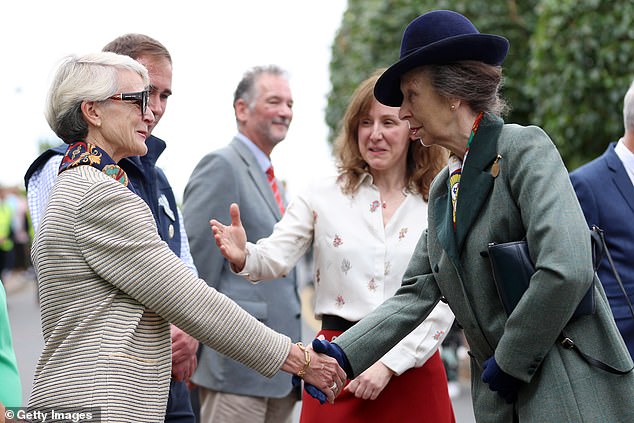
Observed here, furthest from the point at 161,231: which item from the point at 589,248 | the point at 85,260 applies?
the point at 589,248

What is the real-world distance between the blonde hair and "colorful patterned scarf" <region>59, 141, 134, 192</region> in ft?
4.45

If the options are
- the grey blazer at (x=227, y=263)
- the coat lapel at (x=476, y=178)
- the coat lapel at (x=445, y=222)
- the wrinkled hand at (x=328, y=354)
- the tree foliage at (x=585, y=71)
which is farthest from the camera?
the tree foliage at (x=585, y=71)

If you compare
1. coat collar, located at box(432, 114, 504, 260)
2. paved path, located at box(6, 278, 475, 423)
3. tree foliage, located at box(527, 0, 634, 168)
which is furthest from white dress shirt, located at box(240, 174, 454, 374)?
tree foliage, located at box(527, 0, 634, 168)

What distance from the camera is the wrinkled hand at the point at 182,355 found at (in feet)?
13.1

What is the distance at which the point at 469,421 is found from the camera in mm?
7715

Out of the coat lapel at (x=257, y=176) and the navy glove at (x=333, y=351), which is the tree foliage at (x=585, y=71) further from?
the navy glove at (x=333, y=351)

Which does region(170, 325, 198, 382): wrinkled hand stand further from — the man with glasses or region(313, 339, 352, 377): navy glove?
region(313, 339, 352, 377): navy glove

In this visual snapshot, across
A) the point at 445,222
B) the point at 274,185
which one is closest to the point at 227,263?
the point at 274,185

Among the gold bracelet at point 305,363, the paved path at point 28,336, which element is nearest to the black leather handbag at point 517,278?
the gold bracelet at point 305,363

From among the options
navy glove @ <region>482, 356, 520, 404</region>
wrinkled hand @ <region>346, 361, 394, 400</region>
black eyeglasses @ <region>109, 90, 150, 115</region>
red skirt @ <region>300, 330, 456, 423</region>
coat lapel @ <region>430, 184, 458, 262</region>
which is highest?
black eyeglasses @ <region>109, 90, 150, 115</region>

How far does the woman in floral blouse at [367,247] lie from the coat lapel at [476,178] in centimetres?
94

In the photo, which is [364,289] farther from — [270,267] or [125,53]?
[125,53]

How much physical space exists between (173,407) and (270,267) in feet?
2.32

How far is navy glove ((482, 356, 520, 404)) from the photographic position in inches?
117
